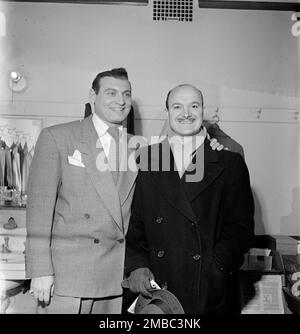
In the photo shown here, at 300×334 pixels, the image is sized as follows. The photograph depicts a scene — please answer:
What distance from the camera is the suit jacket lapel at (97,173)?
1155mm

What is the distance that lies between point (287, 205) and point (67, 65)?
0.90m

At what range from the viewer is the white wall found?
1.34m

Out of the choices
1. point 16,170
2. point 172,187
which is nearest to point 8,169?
point 16,170

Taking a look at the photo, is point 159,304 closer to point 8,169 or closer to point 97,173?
point 97,173

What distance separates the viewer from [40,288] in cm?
110

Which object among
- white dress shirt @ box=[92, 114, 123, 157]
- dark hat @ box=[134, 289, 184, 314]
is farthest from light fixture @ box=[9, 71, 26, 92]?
dark hat @ box=[134, 289, 184, 314]

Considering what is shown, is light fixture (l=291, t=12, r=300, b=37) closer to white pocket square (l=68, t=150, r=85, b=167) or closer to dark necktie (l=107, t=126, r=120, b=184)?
dark necktie (l=107, t=126, r=120, b=184)

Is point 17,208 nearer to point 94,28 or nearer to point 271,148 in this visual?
point 94,28

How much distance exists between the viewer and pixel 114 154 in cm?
122

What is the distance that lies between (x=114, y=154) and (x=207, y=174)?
→ 0.92 ft

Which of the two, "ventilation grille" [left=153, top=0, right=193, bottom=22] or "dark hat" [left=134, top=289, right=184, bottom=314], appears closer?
"dark hat" [left=134, top=289, right=184, bottom=314]

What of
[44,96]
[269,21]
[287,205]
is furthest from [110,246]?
[269,21]

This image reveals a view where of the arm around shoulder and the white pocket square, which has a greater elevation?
the white pocket square

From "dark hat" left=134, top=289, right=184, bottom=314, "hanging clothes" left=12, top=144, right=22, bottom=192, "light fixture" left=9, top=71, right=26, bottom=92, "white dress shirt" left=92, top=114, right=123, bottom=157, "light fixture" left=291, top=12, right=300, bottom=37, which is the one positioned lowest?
"dark hat" left=134, top=289, right=184, bottom=314
